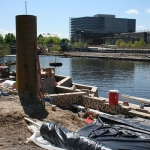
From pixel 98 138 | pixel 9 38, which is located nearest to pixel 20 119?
pixel 98 138

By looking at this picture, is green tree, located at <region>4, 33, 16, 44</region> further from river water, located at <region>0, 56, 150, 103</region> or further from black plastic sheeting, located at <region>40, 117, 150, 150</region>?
black plastic sheeting, located at <region>40, 117, 150, 150</region>

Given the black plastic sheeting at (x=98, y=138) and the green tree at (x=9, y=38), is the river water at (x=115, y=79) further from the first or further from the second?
the green tree at (x=9, y=38)

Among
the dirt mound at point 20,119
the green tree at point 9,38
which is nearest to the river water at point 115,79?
the dirt mound at point 20,119

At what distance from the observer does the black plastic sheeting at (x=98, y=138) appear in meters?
6.96

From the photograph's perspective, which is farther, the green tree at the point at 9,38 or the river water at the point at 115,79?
the green tree at the point at 9,38

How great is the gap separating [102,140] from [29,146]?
2.12 metres

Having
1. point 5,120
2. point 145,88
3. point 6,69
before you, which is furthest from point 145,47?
point 5,120

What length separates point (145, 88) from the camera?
4397 centimetres

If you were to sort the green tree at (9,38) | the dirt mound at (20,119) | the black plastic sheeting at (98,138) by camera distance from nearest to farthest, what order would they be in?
the black plastic sheeting at (98,138), the dirt mound at (20,119), the green tree at (9,38)

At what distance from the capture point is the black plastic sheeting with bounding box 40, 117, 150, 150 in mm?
6957

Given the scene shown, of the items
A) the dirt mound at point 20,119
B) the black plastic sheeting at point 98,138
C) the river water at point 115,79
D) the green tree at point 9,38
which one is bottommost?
the river water at point 115,79

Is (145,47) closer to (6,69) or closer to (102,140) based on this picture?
(6,69)

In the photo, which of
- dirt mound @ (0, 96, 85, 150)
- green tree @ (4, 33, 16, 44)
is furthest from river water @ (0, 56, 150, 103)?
green tree @ (4, 33, 16, 44)

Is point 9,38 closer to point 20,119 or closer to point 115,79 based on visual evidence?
point 115,79
